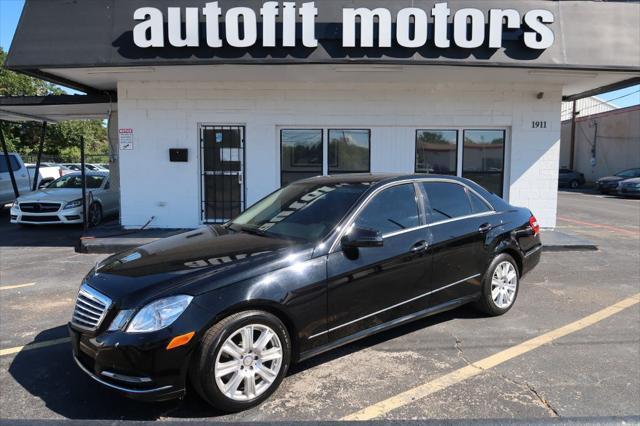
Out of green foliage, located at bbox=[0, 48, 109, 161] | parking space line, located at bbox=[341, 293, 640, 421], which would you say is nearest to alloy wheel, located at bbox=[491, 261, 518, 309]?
parking space line, located at bbox=[341, 293, 640, 421]

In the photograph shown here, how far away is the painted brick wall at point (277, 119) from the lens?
1002 centimetres

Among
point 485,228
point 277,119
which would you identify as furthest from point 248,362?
point 277,119

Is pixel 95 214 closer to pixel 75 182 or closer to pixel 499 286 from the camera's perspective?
pixel 75 182

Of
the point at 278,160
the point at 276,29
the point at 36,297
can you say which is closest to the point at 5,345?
the point at 36,297

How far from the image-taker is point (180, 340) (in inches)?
123

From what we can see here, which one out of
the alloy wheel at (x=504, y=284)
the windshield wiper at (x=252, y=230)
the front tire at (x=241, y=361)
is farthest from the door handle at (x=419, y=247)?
the front tire at (x=241, y=361)

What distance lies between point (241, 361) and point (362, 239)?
125 cm

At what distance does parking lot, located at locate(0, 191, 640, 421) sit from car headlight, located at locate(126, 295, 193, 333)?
666mm

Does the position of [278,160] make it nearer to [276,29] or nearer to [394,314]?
[276,29]

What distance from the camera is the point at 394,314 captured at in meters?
4.28

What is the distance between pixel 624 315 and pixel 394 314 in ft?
9.62

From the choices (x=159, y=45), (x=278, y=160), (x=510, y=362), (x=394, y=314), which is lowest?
(x=510, y=362)

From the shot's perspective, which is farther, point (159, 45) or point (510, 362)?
point (159, 45)

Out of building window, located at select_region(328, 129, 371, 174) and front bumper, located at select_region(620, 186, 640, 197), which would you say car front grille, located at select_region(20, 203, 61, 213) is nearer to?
building window, located at select_region(328, 129, 371, 174)
